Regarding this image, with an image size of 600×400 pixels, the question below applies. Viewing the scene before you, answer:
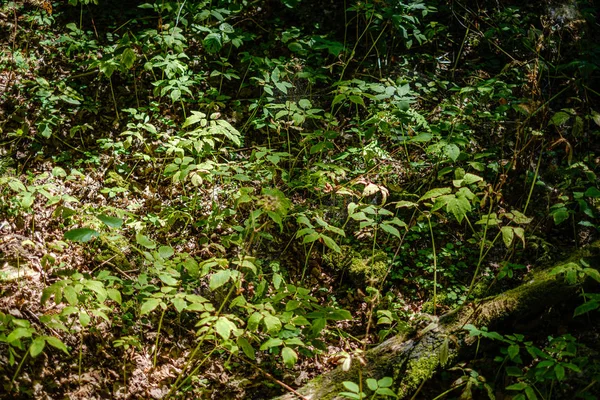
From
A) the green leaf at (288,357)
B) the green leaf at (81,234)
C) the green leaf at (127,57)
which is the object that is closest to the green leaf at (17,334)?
the green leaf at (81,234)

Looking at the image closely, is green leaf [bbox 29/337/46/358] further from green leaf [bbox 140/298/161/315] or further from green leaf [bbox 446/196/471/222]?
green leaf [bbox 446/196/471/222]

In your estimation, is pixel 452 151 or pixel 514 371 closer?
pixel 514 371

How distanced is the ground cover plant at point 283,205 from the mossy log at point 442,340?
0.03 meters

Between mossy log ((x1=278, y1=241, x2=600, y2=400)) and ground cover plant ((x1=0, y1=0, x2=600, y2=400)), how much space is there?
0.10 ft

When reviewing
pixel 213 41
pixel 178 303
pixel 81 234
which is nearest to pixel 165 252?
pixel 178 303

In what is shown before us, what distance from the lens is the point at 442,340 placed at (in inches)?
108

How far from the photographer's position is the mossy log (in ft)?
8.57

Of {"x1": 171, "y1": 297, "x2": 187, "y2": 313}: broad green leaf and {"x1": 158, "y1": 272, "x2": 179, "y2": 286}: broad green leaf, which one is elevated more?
{"x1": 158, "y1": 272, "x2": 179, "y2": 286}: broad green leaf

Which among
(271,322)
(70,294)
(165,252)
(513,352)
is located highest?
(70,294)

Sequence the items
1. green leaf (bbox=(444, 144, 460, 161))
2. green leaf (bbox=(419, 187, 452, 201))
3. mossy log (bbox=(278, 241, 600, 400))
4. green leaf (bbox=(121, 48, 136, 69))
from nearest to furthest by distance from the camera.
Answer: mossy log (bbox=(278, 241, 600, 400)) < green leaf (bbox=(419, 187, 452, 201)) < green leaf (bbox=(444, 144, 460, 161)) < green leaf (bbox=(121, 48, 136, 69))

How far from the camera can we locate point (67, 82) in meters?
4.34

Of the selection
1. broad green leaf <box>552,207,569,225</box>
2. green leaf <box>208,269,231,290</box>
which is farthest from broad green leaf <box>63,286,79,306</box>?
broad green leaf <box>552,207,569,225</box>

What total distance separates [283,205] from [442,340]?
1.38 m

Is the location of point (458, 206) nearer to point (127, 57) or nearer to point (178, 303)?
point (178, 303)
